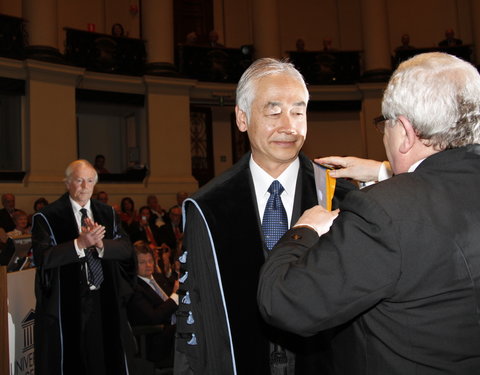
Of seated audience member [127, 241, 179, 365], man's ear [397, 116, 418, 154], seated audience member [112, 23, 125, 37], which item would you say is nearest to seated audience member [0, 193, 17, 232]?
seated audience member [127, 241, 179, 365]

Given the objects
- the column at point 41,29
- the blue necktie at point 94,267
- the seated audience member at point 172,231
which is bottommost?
the blue necktie at point 94,267

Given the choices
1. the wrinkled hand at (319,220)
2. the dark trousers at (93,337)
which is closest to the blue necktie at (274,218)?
the wrinkled hand at (319,220)

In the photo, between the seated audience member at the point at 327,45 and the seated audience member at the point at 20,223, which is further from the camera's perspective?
the seated audience member at the point at 327,45

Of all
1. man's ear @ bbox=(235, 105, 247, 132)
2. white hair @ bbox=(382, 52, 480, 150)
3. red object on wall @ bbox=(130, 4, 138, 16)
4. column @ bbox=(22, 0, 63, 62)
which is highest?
red object on wall @ bbox=(130, 4, 138, 16)

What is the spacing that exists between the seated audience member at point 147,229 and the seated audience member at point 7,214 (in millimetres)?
2087

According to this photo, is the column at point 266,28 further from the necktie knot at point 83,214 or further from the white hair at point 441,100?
the white hair at point 441,100

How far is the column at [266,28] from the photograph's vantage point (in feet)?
47.5

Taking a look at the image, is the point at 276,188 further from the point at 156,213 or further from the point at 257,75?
the point at 156,213

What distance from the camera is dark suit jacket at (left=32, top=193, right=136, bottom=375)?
14.5 ft

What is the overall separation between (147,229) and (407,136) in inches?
325

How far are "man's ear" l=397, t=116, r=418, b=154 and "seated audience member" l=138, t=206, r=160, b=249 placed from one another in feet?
25.0

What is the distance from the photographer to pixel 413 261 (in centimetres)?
140

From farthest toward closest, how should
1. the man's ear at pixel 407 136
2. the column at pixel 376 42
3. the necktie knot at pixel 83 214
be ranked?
the column at pixel 376 42 → the necktie knot at pixel 83 214 → the man's ear at pixel 407 136

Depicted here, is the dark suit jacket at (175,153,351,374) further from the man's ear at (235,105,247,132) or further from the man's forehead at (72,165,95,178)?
the man's forehead at (72,165,95,178)
